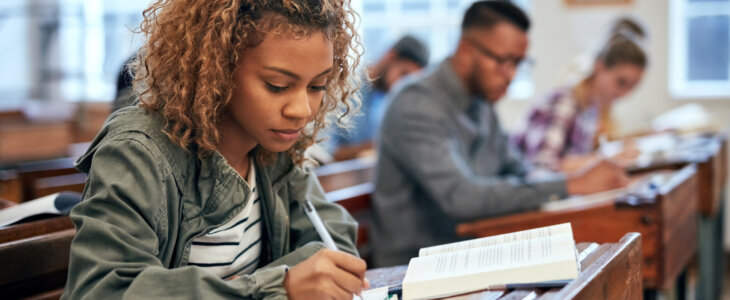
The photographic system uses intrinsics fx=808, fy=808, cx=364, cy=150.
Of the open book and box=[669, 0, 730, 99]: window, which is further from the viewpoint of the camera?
box=[669, 0, 730, 99]: window

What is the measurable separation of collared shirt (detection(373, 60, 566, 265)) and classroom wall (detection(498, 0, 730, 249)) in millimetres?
3133

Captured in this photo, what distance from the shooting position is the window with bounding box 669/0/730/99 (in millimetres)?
5547

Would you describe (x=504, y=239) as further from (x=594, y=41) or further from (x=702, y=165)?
(x=594, y=41)

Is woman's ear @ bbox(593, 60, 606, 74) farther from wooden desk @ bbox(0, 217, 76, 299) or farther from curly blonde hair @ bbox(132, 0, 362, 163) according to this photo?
wooden desk @ bbox(0, 217, 76, 299)

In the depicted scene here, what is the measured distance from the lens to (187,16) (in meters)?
1.25

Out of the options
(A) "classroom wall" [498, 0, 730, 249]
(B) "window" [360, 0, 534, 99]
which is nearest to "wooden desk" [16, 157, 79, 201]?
(B) "window" [360, 0, 534, 99]

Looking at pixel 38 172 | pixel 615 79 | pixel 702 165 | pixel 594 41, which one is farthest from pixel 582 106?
pixel 38 172

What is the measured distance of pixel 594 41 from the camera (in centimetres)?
563

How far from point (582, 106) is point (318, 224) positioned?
269 cm

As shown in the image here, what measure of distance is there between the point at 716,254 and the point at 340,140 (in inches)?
95.3

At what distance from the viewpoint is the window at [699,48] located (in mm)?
5547

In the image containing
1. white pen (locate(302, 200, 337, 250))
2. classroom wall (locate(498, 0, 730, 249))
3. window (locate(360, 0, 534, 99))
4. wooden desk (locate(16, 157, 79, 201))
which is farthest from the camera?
window (locate(360, 0, 534, 99))

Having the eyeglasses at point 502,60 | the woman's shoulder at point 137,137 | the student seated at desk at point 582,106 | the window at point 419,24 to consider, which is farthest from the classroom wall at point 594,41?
the woman's shoulder at point 137,137

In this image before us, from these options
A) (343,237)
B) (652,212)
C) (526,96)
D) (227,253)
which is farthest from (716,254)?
(227,253)
